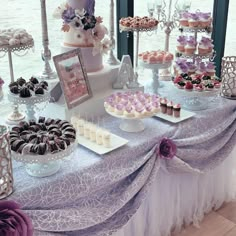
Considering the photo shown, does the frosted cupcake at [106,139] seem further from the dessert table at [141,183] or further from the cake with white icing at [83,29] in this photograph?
the cake with white icing at [83,29]

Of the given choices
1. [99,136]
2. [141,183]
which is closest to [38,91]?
[99,136]

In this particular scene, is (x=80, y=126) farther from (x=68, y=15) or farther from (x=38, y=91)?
(x=68, y=15)

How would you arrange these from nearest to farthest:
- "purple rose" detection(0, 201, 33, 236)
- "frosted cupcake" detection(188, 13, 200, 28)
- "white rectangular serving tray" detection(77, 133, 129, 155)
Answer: "purple rose" detection(0, 201, 33, 236) < "white rectangular serving tray" detection(77, 133, 129, 155) < "frosted cupcake" detection(188, 13, 200, 28)

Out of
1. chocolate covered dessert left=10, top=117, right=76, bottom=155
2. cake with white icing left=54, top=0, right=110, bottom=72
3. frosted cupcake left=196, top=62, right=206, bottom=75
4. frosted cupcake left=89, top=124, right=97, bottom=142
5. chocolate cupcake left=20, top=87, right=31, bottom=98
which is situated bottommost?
frosted cupcake left=89, top=124, right=97, bottom=142

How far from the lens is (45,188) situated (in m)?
1.29

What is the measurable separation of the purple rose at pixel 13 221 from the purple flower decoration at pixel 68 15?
855 millimetres

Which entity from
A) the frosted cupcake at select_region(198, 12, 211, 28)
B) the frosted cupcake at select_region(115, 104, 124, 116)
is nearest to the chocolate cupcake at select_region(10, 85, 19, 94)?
the frosted cupcake at select_region(115, 104, 124, 116)

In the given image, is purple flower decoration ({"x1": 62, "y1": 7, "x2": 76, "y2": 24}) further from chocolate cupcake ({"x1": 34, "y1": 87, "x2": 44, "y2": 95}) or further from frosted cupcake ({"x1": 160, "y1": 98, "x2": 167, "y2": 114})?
frosted cupcake ({"x1": 160, "y1": 98, "x2": 167, "y2": 114})

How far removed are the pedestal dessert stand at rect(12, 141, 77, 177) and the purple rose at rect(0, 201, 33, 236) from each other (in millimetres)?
157

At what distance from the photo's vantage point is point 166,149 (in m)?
1.61

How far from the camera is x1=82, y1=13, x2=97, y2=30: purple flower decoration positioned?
166 centimetres

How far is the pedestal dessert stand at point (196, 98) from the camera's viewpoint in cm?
187

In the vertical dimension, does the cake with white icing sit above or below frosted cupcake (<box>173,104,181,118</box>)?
above

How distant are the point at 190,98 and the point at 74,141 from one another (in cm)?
89
